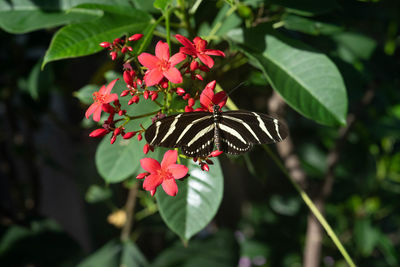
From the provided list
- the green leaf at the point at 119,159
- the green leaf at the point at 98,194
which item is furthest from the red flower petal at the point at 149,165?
the green leaf at the point at 98,194

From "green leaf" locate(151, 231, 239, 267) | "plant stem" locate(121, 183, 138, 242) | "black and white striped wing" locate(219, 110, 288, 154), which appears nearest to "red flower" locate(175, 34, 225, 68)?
"black and white striped wing" locate(219, 110, 288, 154)

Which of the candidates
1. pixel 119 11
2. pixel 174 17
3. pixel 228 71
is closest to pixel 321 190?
pixel 228 71

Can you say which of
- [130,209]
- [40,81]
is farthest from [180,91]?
[130,209]

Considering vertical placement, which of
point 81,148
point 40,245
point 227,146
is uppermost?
point 227,146

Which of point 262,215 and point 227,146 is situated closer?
point 227,146

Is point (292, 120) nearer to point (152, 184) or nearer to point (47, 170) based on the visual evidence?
point (152, 184)

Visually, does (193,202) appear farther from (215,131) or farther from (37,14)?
Answer: (37,14)

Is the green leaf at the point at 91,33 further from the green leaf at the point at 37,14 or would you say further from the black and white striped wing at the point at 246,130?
the black and white striped wing at the point at 246,130
